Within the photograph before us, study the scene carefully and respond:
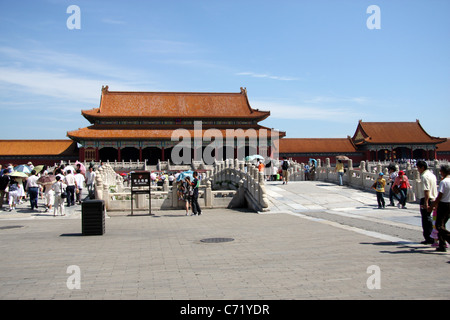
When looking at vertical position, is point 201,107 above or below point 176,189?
above

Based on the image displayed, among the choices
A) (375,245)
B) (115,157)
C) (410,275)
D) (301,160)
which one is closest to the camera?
(410,275)

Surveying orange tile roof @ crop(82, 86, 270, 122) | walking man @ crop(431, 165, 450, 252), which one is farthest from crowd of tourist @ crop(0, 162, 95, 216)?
orange tile roof @ crop(82, 86, 270, 122)

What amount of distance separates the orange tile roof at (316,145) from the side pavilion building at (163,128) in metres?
4.40

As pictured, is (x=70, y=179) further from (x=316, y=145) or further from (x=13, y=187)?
(x=316, y=145)

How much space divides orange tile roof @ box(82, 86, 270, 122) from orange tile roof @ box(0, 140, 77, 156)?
453cm

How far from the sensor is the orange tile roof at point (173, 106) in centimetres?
5553

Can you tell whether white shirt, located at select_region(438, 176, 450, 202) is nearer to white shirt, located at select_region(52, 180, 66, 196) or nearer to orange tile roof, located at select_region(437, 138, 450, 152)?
white shirt, located at select_region(52, 180, 66, 196)

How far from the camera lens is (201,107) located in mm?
58344

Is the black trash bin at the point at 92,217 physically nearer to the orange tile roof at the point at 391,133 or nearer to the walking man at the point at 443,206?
the walking man at the point at 443,206

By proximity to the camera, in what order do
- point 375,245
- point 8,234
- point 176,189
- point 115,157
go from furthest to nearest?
point 115,157 → point 176,189 → point 8,234 → point 375,245

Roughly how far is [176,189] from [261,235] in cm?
870
